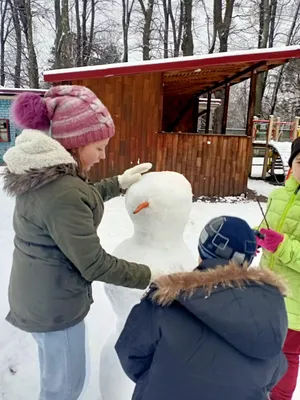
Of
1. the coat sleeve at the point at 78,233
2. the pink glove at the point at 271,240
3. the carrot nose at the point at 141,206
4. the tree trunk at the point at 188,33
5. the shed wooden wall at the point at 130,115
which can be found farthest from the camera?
the tree trunk at the point at 188,33

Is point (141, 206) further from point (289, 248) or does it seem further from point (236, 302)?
point (236, 302)

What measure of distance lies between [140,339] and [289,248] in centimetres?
92

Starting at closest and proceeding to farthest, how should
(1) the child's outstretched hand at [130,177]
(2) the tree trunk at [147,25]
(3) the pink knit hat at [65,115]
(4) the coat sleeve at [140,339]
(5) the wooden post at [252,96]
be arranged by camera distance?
1. (4) the coat sleeve at [140,339]
2. (3) the pink knit hat at [65,115]
3. (1) the child's outstretched hand at [130,177]
4. (5) the wooden post at [252,96]
5. (2) the tree trunk at [147,25]

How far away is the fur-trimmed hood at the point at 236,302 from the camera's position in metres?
0.99

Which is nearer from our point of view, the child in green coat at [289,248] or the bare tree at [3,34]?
the child in green coat at [289,248]

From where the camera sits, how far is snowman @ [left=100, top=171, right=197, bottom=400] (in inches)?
72.2

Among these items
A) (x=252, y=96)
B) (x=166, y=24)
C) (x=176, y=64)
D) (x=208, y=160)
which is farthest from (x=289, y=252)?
(x=166, y=24)

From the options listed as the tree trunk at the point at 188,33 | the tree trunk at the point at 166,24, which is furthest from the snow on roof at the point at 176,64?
the tree trunk at the point at 166,24

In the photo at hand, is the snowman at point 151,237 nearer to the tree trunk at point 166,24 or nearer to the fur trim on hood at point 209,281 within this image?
the fur trim on hood at point 209,281

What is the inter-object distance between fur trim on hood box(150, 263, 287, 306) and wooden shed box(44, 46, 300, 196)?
20.3 feet

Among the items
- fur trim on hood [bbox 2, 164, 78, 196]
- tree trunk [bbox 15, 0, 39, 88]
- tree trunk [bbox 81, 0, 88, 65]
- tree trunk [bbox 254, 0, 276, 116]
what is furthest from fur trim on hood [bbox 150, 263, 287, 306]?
tree trunk [bbox 81, 0, 88, 65]

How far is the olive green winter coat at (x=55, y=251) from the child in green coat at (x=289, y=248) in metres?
0.69

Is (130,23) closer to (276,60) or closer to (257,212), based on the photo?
(276,60)

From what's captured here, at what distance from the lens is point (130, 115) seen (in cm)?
731
